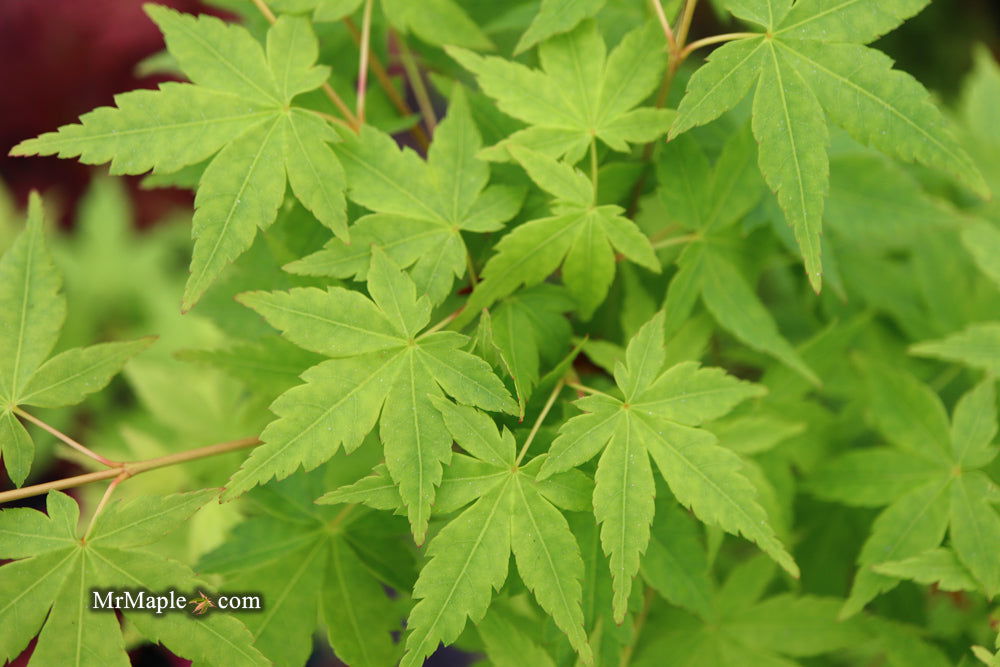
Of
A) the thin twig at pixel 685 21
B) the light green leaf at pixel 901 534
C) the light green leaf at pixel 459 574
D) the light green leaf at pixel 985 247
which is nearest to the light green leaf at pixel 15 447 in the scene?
the light green leaf at pixel 459 574

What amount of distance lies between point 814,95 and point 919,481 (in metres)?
0.61

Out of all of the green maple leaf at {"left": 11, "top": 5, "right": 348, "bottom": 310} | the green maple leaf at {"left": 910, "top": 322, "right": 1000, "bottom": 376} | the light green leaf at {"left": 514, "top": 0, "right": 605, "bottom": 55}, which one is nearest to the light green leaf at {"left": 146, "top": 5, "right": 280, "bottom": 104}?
the green maple leaf at {"left": 11, "top": 5, "right": 348, "bottom": 310}

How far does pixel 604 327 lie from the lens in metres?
1.25

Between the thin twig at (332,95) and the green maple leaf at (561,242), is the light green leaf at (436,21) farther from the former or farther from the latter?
the green maple leaf at (561,242)

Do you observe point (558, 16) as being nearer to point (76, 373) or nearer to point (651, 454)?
point (651, 454)

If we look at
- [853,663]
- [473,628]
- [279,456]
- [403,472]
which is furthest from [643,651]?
[853,663]

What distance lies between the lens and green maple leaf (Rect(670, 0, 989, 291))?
3.01 ft

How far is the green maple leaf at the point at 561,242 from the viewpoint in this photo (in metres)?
1.00

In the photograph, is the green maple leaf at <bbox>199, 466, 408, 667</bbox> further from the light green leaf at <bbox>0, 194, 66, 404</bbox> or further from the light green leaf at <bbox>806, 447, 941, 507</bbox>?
the light green leaf at <bbox>806, 447, 941, 507</bbox>

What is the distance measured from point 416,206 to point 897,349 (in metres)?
1.02

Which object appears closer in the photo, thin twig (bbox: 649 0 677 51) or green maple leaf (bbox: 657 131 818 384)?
thin twig (bbox: 649 0 677 51)

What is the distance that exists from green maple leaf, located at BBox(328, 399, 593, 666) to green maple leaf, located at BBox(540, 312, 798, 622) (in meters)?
0.05

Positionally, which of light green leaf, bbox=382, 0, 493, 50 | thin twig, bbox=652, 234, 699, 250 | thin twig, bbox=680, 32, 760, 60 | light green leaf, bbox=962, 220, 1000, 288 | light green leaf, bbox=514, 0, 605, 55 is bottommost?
light green leaf, bbox=962, 220, 1000, 288

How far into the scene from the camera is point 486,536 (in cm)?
92
